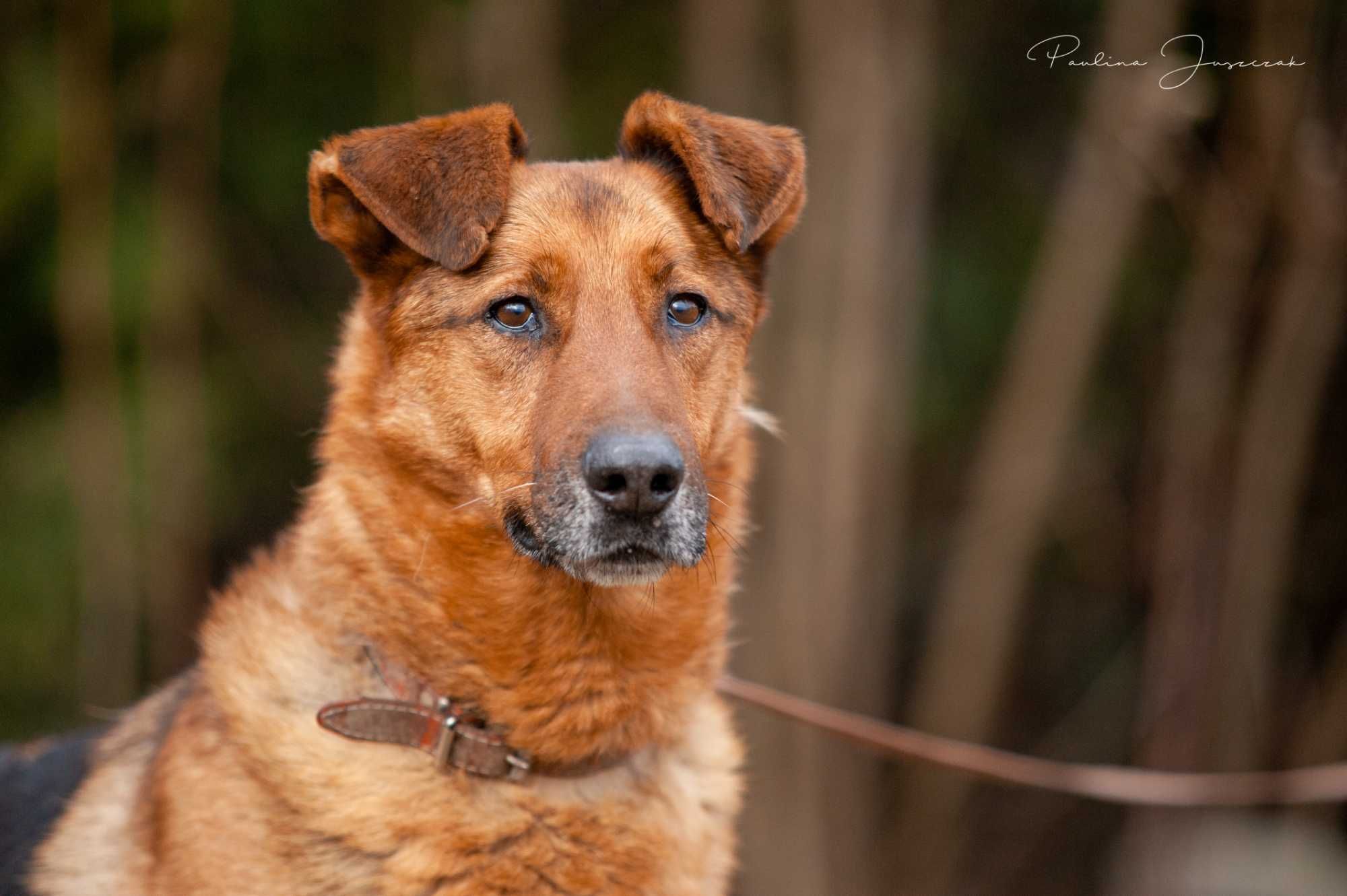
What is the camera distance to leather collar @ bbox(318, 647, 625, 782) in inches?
125

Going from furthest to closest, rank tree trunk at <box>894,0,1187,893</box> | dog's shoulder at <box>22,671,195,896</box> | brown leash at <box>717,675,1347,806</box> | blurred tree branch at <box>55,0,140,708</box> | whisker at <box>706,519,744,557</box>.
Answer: tree trunk at <box>894,0,1187,893</box>
blurred tree branch at <box>55,0,140,708</box>
brown leash at <box>717,675,1347,806</box>
whisker at <box>706,519,744,557</box>
dog's shoulder at <box>22,671,195,896</box>

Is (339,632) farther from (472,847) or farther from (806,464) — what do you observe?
(806,464)

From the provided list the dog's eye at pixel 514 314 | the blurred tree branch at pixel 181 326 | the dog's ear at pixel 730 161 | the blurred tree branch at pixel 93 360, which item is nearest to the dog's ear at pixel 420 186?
the dog's eye at pixel 514 314

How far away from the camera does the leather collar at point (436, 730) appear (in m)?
3.18

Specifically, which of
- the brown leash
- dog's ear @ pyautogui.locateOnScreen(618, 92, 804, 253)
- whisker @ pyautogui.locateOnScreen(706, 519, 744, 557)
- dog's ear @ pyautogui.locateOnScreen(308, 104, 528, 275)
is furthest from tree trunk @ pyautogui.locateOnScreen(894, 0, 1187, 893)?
dog's ear @ pyautogui.locateOnScreen(308, 104, 528, 275)

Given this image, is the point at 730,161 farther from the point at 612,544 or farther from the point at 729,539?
the point at 612,544

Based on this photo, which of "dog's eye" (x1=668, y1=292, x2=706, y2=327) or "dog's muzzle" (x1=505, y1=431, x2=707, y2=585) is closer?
"dog's muzzle" (x1=505, y1=431, x2=707, y2=585)

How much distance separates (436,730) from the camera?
10.5 ft

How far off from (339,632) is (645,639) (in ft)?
2.69

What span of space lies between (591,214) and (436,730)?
148cm

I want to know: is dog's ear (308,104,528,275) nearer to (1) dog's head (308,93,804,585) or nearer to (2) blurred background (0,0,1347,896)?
(1) dog's head (308,93,804,585)

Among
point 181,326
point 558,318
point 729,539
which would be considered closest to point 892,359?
point 181,326

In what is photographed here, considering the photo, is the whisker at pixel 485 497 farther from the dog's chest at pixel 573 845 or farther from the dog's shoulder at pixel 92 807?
the dog's shoulder at pixel 92 807

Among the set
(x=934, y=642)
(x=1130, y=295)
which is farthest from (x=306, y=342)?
(x=1130, y=295)
